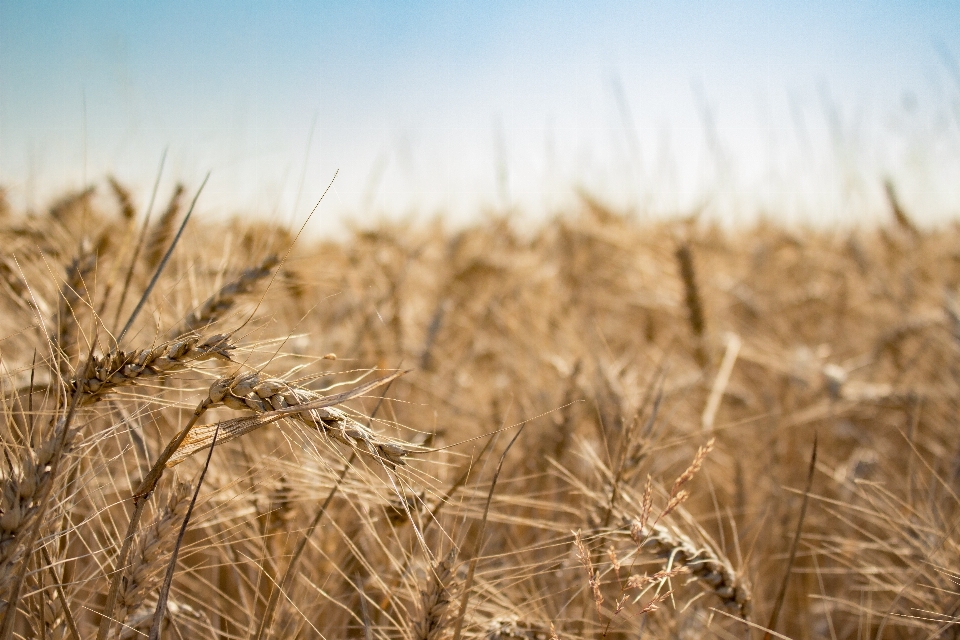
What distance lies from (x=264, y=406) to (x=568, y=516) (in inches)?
37.9

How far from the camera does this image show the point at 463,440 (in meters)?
1.68

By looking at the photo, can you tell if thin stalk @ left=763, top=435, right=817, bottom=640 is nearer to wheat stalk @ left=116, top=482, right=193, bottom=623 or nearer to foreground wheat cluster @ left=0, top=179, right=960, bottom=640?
foreground wheat cluster @ left=0, top=179, right=960, bottom=640

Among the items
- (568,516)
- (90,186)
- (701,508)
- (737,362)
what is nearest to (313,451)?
(568,516)

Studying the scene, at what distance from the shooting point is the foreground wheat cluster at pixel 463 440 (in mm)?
786

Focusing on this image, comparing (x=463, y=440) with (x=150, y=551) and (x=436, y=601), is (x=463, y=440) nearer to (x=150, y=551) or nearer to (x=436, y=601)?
(x=436, y=601)

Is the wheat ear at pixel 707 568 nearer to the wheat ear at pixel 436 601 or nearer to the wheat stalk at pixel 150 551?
the wheat ear at pixel 436 601

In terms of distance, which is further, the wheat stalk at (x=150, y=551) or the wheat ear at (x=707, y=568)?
the wheat ear at (x=707, y=568)

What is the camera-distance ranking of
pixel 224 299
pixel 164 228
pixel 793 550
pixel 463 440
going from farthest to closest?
pixel 164 228 < pixel 463 440 < pixel 224 299 < pixel 793 550

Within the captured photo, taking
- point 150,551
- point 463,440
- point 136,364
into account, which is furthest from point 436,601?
point 463,440

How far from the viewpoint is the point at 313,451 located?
84cm

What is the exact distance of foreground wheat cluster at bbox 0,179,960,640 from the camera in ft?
2.58

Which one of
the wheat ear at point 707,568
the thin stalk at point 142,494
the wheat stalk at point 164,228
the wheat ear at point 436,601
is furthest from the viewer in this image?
the wheat stalk at point 164,228

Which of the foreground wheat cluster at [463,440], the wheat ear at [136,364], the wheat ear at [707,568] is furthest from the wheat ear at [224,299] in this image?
the wheat ear at [707,568]

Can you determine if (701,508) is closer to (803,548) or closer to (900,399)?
(803,548)
